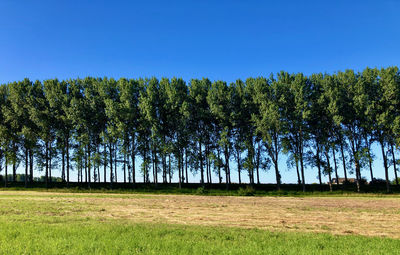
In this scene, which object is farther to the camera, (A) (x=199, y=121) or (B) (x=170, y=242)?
(A) (x=199, y=121)

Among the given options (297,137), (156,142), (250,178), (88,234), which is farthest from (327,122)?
(88,234)

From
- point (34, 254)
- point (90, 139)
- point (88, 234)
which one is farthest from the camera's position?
point (90, 139)

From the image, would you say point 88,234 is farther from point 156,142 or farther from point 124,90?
point 124,90

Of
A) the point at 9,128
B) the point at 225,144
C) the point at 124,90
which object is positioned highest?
the point at 124,90

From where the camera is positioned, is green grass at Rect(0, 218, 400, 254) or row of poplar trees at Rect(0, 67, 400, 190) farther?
row of poplar trees at Rect(0, 67, 400, 190)

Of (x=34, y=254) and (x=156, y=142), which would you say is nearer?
(x=34, y=254)

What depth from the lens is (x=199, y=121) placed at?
6172 cm

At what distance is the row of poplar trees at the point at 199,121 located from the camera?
2167 inches

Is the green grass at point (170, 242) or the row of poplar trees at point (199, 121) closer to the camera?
the green grass at point (170, 242)

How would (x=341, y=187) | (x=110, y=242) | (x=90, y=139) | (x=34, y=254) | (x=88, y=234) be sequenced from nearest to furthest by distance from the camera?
1. (x=34, y=254)
2. (x=110, y=242)
3. (x=88, y=234)
4. (x=341, y=187)
5. (x=90, y=139)

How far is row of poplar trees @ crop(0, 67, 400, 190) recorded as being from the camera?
55031 millimetres

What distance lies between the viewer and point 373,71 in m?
56.8

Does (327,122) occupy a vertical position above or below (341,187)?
above

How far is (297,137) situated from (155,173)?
2762 cm
